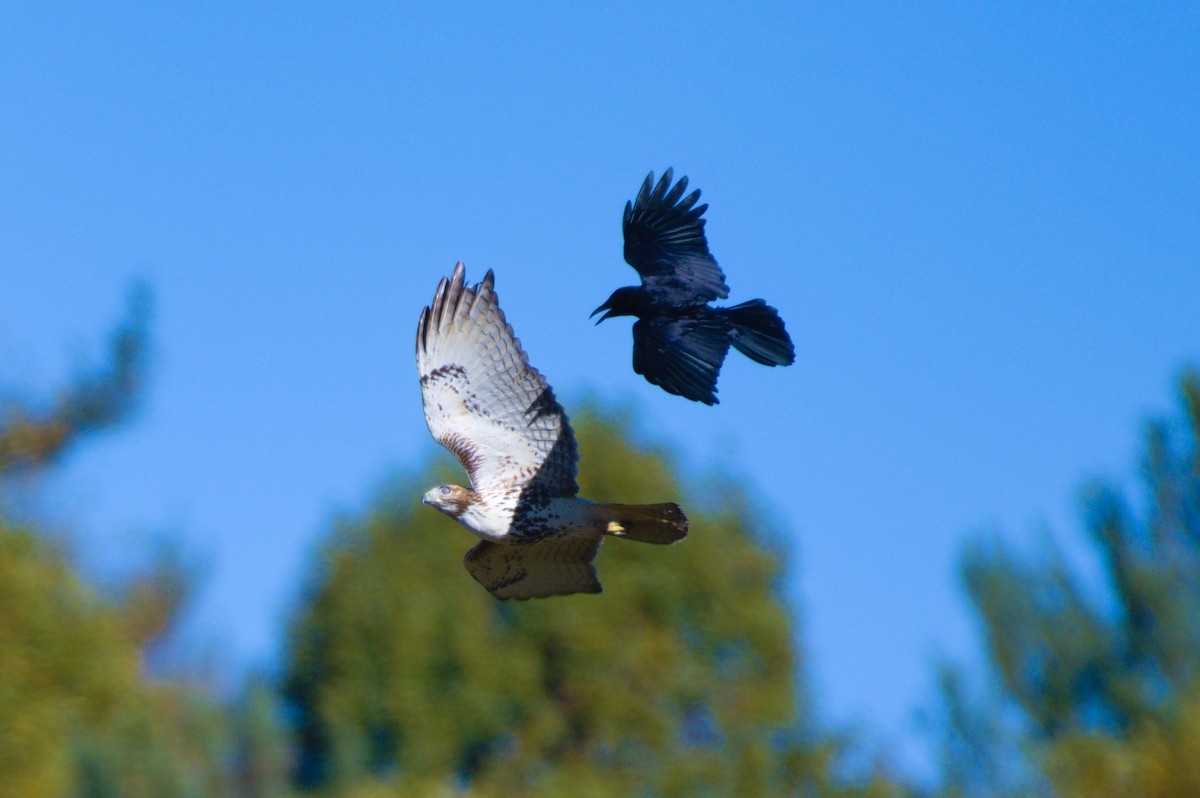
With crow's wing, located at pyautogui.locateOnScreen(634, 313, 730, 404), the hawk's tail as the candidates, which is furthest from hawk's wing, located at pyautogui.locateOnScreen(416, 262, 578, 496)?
crow's wing, located at pyautogui.locateOnScreen(634, 313, 730, 404)

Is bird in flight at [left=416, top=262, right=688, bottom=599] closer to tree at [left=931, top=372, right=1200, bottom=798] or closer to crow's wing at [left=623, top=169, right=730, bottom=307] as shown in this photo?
crow's wing at [left=623, top=169, right=730, bottom=307]

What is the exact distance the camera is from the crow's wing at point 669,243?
9250 millimetres

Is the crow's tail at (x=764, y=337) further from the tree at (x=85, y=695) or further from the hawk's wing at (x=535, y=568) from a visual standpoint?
the tree at (x=85, y=695)

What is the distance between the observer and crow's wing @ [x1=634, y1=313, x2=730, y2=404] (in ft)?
27.7

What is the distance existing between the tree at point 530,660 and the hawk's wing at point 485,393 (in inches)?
959

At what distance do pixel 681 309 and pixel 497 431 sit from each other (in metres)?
1.04

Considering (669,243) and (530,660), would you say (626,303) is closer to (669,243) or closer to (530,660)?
(669,243)

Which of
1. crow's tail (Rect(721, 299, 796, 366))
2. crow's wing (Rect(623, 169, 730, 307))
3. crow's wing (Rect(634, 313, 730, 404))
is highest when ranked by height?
crow's wing (Rect(623, 169, 730, 307))

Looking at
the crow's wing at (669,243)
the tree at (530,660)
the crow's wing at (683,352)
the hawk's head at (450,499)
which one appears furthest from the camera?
the tree at (530,660)

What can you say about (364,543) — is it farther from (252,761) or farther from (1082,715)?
(1082,715)

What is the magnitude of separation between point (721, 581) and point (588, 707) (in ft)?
13.3

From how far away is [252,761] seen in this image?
98.2ft

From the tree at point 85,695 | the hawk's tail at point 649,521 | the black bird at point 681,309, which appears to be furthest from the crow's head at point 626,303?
the tree at point 85,695

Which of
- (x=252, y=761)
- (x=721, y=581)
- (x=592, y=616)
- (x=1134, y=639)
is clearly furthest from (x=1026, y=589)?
(x=252, y=761)
